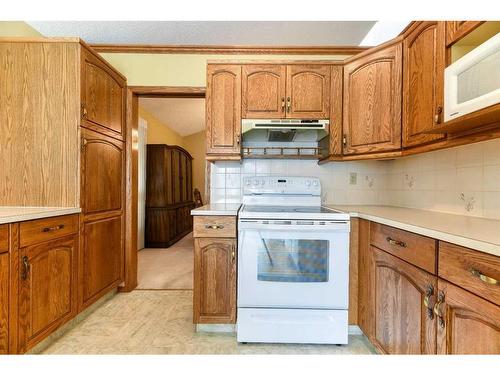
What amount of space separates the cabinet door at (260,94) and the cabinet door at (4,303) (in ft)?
5.67

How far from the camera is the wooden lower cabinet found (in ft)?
4.22

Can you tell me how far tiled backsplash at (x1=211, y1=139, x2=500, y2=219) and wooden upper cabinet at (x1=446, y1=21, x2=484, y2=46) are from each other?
1.87 feet

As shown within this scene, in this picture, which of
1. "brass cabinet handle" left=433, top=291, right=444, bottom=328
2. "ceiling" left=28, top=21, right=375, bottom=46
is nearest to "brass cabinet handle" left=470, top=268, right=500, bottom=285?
"brass cabinet handle" left=433, top=291, right=444, bottom=328

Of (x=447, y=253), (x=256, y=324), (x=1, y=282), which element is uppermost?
(x=447, y=253)

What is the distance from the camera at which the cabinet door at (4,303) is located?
4.22ft

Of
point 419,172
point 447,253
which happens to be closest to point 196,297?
point 447,253

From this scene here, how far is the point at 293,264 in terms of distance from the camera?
5.63ft

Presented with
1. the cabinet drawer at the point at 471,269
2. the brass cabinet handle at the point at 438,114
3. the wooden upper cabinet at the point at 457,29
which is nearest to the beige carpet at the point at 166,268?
the cabinet drawer at the point at 471,269

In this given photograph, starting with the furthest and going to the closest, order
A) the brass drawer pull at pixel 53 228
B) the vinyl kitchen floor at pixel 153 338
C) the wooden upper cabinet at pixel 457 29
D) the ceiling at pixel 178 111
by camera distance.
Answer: the ceiling at pixel 178 111 < the vinyl kitchen floor at pixel 153 338 < the brass drawer pull at pixel 53 228 < the wooden upper cabinet at pixel 457 29

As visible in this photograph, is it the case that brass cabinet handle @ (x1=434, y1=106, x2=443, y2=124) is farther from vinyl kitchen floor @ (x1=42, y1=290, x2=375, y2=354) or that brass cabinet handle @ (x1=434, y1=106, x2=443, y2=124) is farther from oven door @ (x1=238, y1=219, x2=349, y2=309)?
vinyl kitchen floor @ (x1=42, y1=290, x2=375, y2=354)

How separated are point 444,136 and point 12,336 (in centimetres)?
249

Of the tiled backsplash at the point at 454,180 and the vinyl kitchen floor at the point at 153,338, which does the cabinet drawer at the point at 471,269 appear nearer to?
the tiled backsplash at the point at 454,180

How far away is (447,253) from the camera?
994 mm

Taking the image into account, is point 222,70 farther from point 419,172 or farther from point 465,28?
point 419,172
